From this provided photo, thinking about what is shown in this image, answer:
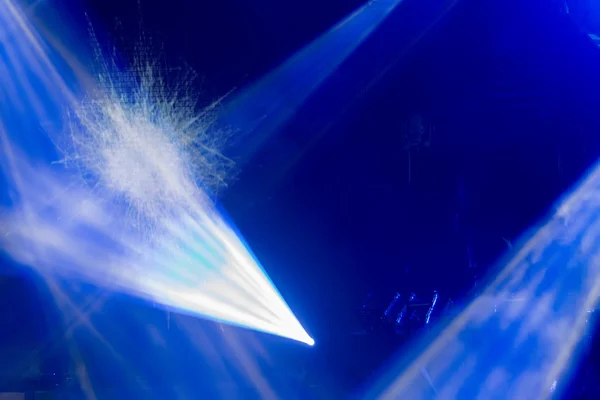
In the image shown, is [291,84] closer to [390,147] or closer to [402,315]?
[390,147]

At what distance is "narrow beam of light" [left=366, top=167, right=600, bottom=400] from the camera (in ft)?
11.7

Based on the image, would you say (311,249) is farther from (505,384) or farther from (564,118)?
(564,118)

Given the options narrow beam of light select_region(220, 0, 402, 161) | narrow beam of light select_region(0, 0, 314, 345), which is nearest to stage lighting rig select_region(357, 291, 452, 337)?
narrow beam of light select_region(0, 0, 314, 345)

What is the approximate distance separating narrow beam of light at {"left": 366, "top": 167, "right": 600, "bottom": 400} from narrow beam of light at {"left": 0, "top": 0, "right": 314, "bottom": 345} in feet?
3.52

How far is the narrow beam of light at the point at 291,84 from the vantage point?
4.31 meters

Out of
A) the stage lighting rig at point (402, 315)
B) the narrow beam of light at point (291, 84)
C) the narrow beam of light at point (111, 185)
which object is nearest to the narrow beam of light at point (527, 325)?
the stage lighting rig at point (402, 315)

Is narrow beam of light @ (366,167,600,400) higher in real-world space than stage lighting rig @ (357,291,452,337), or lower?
lower

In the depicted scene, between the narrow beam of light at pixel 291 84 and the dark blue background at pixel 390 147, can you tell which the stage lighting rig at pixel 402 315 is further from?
the narrow beam of light at pixel 291 84

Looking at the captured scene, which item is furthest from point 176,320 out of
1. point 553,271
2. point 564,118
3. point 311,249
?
point 564,118

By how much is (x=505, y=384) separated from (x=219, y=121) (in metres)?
2.61

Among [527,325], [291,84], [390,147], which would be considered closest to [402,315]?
[527,325]

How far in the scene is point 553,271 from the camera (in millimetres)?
4016

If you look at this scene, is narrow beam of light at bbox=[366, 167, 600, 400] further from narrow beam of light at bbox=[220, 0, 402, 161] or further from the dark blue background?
narrow beam of light at bbox=[220, 0, 402, 161]

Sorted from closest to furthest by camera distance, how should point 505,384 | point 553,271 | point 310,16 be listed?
point 505,384 < point 553,271 < point 310,16
